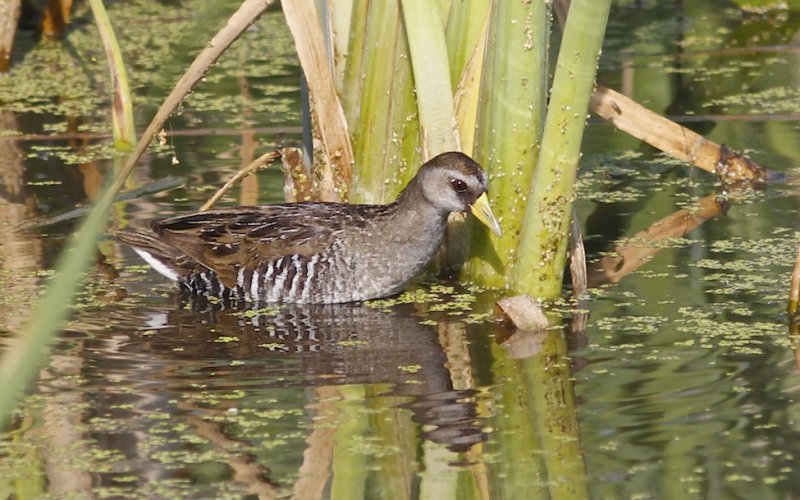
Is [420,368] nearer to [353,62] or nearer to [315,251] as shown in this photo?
[315,251]

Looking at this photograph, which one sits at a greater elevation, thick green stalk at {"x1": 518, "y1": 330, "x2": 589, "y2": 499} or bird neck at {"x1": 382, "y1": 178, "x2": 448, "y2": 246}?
bird neck at {"x1": 382, "y1": 178, "x2": 448, "y2": 246}

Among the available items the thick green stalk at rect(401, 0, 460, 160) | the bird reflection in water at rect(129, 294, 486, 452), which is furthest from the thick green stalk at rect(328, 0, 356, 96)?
the bird reflection in water at rect(129, 294, 486, 452)

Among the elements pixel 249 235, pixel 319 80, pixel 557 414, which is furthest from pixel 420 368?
pixel 319 80

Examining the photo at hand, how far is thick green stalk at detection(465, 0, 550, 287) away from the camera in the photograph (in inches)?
201

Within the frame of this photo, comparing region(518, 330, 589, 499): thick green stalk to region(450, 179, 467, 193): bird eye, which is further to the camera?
region(450, 179, 467, 193): bird eye

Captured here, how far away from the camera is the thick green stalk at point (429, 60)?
211 inches

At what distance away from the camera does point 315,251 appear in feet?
19.0

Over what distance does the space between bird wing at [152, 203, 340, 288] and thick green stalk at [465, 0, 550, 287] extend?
658 millimetres

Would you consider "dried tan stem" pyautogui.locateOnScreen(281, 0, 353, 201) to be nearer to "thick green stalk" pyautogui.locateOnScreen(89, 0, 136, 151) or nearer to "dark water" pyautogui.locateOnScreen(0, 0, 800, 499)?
"dark water" pyautogui.locateOnScreen(0, 0, 800, 499)

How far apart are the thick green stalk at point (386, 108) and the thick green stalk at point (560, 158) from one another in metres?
0.69

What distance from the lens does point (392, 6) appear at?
18.2 feet

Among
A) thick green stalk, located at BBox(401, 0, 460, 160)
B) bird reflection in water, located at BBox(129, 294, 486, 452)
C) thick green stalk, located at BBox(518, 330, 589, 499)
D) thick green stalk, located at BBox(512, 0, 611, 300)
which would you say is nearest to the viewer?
thick green stalk, located at BBox(518, 330, 589, 499)

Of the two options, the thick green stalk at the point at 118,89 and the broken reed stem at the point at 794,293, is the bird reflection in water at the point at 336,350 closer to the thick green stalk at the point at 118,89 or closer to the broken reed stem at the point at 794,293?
the broken reed stem at the point at 794,293

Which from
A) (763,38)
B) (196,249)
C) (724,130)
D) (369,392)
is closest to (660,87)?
(724,130)
